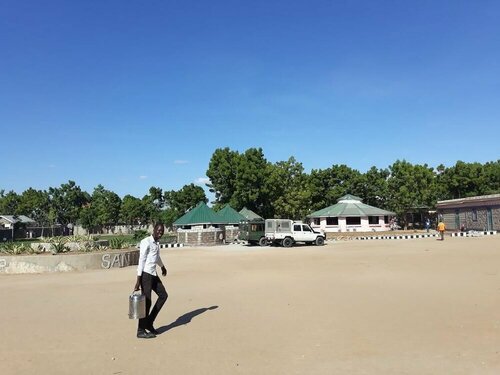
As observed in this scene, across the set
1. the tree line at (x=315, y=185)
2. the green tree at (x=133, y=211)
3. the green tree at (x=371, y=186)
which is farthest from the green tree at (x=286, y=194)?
the green tree at (x=133, y=211)

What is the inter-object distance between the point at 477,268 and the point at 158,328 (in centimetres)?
1144

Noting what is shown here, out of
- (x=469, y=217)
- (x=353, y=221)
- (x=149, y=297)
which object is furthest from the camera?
(x=353, y=221)

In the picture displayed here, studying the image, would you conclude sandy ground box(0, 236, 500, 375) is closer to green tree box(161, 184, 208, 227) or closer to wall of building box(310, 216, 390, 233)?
wall of building box(310, 216, 390, 233)

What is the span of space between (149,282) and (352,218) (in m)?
48.9

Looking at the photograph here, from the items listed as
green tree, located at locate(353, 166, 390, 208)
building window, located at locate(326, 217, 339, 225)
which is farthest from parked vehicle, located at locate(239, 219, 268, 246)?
green tree, located at locate(353, 166, 390, 208)

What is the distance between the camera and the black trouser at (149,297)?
657cm

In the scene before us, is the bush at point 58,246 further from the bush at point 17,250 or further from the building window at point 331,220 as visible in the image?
the building window at point 331,220

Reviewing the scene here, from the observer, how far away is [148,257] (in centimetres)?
681

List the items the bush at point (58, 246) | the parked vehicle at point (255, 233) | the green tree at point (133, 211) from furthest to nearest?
the green tree at point (133, 211)
the parked vehicle at point (255, 233)
the bush at point (58, 246)

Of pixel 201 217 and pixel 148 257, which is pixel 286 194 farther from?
pixel 148 257

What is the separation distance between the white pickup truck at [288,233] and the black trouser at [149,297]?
23658 mm

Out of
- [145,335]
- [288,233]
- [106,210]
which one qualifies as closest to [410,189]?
[288,233]

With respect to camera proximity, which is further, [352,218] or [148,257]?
[352,218]

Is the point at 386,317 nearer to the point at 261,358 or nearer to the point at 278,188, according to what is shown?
the point at 261,358
